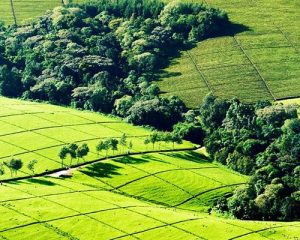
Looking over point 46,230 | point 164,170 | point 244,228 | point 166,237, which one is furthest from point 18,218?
point 164,170

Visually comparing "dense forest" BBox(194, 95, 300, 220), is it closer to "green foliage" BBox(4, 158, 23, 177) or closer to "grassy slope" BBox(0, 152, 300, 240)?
"grassy slope" BBox(0, 152, 300, 240)

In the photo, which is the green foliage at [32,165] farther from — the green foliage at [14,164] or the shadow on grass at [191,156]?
the shadow on grass at [191,156]

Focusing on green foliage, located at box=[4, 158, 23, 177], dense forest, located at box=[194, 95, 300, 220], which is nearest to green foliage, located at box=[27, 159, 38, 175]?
green foliage, located at box=[4, 158, 23, 177]

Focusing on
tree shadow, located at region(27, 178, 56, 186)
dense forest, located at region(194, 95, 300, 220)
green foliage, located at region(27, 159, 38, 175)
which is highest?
green foliage, located at region(27, 159, 38, 175)

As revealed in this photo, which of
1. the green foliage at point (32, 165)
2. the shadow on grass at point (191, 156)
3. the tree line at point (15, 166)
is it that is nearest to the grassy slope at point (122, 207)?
the green foliage at point (32, 165)

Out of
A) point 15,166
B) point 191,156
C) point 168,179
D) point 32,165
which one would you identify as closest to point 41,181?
point 32,165

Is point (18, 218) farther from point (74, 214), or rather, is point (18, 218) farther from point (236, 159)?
point (236, 159)
